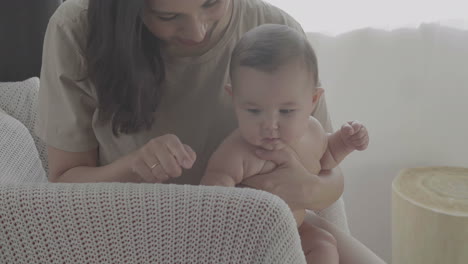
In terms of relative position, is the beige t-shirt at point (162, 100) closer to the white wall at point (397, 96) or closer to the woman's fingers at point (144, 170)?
the woman's fingers at point (144, 170)

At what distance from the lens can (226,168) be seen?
104cm

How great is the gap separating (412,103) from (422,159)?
228 mm

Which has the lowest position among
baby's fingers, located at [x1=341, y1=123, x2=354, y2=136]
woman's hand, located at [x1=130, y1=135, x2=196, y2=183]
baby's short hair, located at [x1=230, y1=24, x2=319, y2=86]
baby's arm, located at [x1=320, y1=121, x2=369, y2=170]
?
baby's arm, located at [x1=320, y1=121, x2=369, y2=170]

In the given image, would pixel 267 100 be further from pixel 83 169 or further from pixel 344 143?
pixel 83 169

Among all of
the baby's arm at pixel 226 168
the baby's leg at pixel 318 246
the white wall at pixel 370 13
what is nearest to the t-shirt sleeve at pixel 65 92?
the baby's arm at pixel 226 168

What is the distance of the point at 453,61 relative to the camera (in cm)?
203

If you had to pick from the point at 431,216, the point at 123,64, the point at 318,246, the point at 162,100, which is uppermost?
the point at 123,64

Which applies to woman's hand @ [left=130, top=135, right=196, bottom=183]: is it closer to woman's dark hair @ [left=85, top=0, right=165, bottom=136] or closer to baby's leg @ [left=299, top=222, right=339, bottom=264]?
woman's dark hair @ [left=85, top=0, right=165, bottom=136]

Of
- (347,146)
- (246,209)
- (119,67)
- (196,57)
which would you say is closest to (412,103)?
(347,146)

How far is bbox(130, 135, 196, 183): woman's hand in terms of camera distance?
2.86 feet

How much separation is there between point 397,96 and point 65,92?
134cm

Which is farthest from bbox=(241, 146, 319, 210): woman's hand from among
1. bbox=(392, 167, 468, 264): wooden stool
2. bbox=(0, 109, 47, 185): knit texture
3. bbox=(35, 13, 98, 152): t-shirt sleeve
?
bbox=(392, 167, 468, 264): wooden stool

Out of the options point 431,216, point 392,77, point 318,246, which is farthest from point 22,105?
point 392,77

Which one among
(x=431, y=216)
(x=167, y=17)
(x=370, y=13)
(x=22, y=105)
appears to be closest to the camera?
(x=167, y=17)
